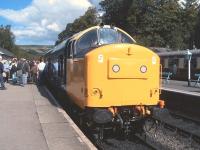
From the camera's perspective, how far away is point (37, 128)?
12.0 meters

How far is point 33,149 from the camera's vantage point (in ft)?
31.5

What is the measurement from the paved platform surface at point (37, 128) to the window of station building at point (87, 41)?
1.94 meters

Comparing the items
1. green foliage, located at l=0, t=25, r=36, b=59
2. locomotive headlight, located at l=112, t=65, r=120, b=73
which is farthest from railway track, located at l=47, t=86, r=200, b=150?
green foliage, located at l=0, t=25, r=36, b=59

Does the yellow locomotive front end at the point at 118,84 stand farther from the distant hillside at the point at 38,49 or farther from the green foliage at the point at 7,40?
the green foliage at the point at 7,40

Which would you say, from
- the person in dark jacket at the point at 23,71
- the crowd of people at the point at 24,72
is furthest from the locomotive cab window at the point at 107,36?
the person in dark jacket at the point at 23,71

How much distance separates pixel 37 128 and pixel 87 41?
9.48 feet

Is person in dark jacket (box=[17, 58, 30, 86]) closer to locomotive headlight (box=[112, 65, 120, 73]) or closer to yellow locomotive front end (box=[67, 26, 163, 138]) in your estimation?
yellow locomotive front end (box=[67, 26, 163, 138])

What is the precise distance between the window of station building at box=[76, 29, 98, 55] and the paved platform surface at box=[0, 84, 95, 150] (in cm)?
194

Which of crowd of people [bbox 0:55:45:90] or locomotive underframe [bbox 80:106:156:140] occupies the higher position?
crowd of people [bbox 0:55:45:90]

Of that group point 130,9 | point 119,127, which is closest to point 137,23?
point 130,9

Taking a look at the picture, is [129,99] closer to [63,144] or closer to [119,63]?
[119,63]

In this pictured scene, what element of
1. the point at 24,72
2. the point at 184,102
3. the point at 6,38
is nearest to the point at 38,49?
the point at 6,38

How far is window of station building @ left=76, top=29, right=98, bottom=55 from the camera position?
528 inches

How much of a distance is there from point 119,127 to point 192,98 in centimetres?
572
